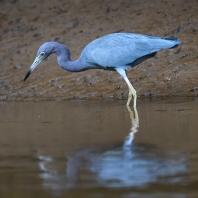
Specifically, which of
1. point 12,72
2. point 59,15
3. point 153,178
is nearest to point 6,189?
point 153,178

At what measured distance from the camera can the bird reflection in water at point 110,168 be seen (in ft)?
12.5

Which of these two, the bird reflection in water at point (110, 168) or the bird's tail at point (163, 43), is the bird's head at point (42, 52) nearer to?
the bird's tail at point (163, 43)

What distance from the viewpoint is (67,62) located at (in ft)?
29.8

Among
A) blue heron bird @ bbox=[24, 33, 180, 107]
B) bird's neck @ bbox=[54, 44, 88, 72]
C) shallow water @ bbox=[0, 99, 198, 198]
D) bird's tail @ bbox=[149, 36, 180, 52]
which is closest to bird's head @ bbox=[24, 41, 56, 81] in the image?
bird's neck @ bbox=[54, 44, 88, 72]

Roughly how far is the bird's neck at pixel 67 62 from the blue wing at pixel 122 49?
120mm

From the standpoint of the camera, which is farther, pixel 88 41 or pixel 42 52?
pixel 88 41

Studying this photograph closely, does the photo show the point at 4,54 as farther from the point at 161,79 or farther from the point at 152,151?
the point at 152,151

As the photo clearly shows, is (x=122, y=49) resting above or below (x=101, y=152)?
above

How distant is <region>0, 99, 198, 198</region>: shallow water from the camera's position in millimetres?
3711

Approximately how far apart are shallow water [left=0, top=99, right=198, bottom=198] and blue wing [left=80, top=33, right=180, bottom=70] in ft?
3.03

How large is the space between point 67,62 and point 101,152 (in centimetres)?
434

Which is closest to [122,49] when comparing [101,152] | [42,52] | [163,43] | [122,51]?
[122,51]

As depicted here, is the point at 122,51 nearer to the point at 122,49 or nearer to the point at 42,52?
the point at 122,49

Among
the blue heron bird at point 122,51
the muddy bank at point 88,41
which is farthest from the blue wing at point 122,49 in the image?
the muddy bank at point 88,41
